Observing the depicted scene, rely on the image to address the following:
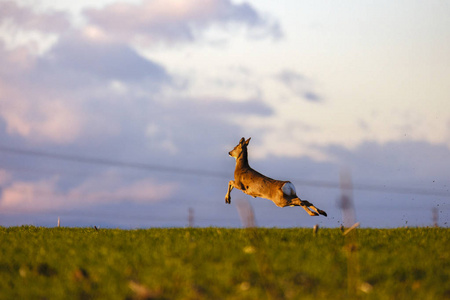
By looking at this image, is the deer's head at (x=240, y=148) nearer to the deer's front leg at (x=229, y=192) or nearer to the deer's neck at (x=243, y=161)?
the deer's neck at (x=243, y=161)

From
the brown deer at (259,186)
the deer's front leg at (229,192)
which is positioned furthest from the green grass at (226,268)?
the deer's front leg at (229,192)

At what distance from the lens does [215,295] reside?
853 cm

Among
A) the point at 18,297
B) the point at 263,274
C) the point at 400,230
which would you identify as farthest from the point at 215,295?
the point at 400,230

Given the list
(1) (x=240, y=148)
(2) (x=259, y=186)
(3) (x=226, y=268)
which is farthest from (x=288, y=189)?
(3) (x=226, y=268)

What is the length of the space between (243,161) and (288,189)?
2.87 metres

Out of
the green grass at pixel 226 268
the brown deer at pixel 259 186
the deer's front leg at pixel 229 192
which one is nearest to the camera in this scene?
the green grass at pixel 226 268

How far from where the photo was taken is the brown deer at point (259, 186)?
18.8 metres

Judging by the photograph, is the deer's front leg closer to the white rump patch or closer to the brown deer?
the brown deer

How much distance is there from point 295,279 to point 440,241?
7.04m

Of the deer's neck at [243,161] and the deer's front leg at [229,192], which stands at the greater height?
the deer's neck at [243,161]

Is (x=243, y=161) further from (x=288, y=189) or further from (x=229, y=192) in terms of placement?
(x=288, y=189)

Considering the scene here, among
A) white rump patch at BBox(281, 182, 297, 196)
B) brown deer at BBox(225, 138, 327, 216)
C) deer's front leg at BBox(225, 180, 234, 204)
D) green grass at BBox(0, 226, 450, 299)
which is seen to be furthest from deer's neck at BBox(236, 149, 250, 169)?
green grass at BBox(0, 226, 450, 299)

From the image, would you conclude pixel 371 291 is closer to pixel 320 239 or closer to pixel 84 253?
pixel 320 239

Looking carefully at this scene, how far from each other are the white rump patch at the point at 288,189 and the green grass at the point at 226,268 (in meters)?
4.48
